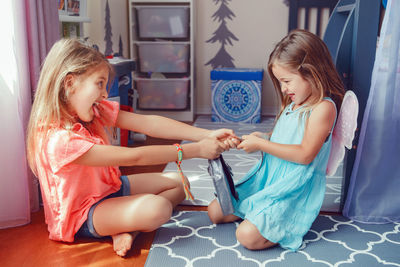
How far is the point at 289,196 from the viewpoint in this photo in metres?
1.34

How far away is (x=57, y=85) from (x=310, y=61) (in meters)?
0.81

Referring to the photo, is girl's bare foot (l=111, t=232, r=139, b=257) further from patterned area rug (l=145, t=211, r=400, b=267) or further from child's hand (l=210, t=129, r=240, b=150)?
child's hand (l=210, t=129, r=240, b=150)

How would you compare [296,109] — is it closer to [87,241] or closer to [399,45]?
[399,45]

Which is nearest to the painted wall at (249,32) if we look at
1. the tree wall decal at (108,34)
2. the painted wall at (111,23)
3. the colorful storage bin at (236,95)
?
the colorful storage bin at (236,95)

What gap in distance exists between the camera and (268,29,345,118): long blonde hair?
1.30 m

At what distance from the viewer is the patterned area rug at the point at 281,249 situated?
1.20m

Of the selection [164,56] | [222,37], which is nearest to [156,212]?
[164,56]

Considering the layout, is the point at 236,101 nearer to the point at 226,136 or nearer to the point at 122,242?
the point at 226,136

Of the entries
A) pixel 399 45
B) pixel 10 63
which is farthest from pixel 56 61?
pixel 399 45

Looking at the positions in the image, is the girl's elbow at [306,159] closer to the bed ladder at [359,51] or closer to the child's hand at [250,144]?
the child's hand at [250,144]

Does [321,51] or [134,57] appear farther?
[134,57]

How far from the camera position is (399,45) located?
1.36 m

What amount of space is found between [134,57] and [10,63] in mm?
2003

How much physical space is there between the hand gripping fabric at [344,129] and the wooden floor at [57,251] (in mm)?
699
